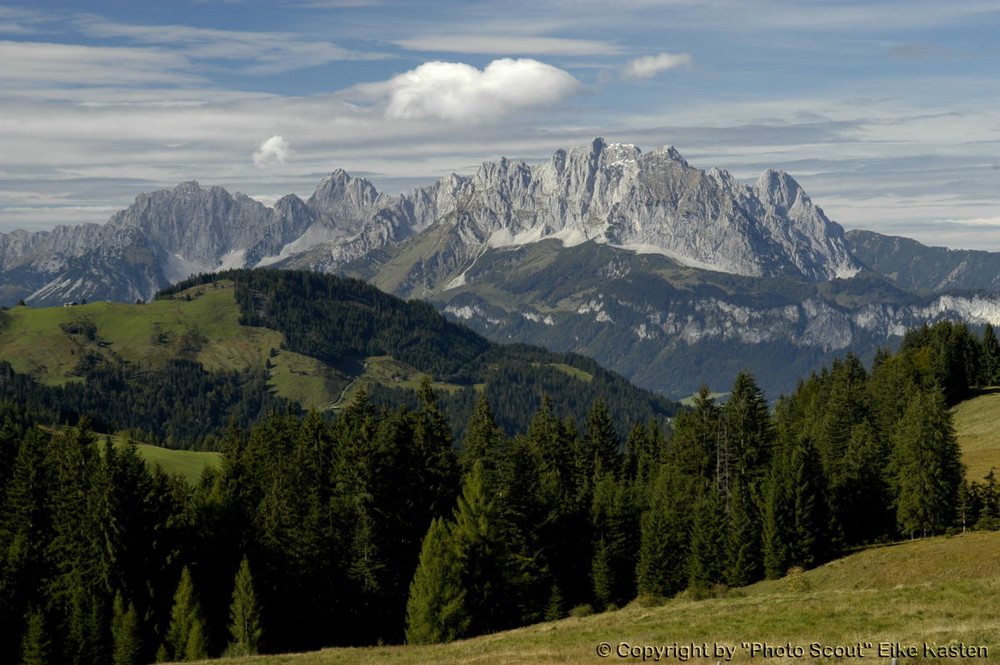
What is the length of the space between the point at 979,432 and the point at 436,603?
93.6 m

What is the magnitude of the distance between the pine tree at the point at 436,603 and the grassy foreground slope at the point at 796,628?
7.88 meters

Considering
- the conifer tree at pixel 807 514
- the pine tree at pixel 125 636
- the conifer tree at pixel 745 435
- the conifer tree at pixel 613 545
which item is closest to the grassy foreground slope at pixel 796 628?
the conifer tree at pixel 807 514

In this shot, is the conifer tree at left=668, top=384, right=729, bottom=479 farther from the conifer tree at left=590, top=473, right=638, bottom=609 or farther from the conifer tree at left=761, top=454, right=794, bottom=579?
the conifer tree at left=761, top=454, right=794, bottom=579

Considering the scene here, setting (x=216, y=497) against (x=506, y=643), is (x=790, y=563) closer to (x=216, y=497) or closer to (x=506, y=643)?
(x=506, y=643)

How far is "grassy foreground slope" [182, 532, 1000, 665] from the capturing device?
3666cm

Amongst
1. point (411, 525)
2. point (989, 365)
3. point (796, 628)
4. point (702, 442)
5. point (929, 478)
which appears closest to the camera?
point (796, 628)

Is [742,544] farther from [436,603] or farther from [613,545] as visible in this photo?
[436,603]

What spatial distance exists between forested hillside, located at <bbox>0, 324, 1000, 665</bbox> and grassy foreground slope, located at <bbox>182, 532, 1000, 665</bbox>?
42.9ft

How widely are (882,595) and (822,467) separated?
42.4m

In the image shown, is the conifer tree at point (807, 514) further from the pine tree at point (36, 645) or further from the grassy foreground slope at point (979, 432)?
the pine tree at point (36, 645)

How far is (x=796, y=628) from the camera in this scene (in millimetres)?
42719

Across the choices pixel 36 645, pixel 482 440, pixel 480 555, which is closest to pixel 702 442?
pixel 482 440

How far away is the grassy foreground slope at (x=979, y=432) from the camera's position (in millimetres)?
105544

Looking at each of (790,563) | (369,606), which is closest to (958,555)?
(790,563)
